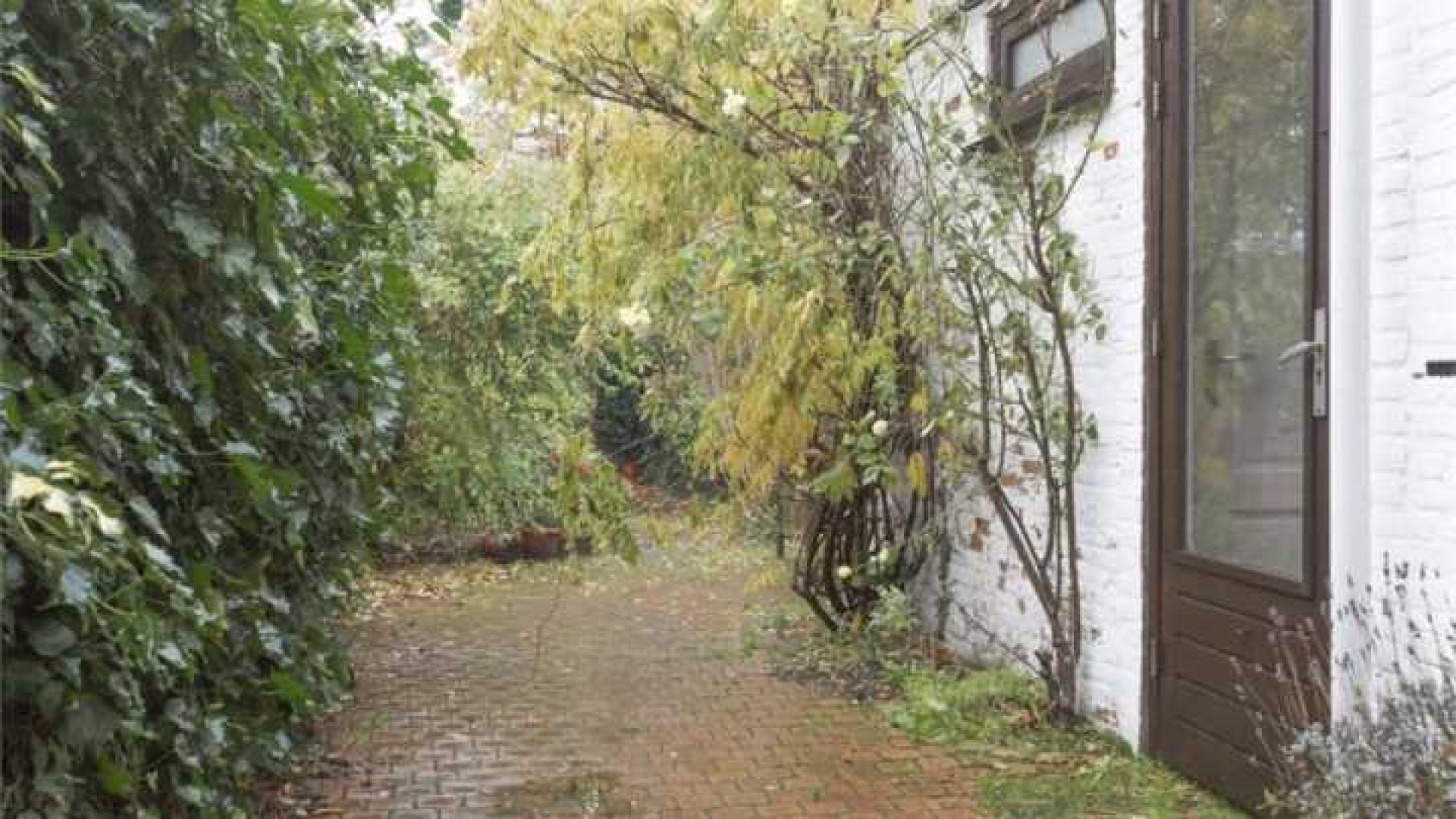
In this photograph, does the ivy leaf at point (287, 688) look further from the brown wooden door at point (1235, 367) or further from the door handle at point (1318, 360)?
the door handle at point (1318, 360)

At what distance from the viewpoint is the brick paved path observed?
4348mm

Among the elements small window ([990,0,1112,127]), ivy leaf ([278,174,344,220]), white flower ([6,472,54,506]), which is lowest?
white flower ([6,472,54,506])

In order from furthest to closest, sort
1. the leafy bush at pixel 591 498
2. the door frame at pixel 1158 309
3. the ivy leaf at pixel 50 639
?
1. the leafy bush at pixel 591 498
2. the door frame at pixel 1158 309
3. the ivy leaf at pixel 50 639

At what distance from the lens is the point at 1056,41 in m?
5.43

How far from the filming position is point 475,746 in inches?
197

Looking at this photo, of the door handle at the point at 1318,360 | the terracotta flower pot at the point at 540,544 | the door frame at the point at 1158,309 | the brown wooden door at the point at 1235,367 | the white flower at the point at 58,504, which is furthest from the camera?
the terracotta flower pot at the point at 540,544

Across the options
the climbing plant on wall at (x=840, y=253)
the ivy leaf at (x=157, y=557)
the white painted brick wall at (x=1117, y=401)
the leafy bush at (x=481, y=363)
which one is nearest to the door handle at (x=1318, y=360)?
the white painted brick wall at (x=1117, y=401)

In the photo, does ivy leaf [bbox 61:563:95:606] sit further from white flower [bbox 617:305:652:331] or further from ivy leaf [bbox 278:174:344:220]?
white flower [bbox 617:305:652:331]

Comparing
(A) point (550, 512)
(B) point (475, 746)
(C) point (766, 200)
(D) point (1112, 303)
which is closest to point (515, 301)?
(A) point (550, 512)

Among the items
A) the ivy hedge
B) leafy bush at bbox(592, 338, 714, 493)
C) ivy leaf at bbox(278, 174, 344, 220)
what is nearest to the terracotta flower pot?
leafy bush at bbox(592, 338, 714, 493)

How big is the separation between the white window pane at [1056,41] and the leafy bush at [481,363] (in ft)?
12.4

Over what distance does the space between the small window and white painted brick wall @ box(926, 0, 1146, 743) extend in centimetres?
16

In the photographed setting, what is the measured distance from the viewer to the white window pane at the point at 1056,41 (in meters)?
5.01

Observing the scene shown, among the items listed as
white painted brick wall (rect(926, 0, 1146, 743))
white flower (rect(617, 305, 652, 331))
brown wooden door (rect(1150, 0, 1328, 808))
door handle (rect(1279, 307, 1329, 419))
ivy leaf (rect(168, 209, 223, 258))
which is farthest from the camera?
white flower (rect(617, 305, 652, 331))
